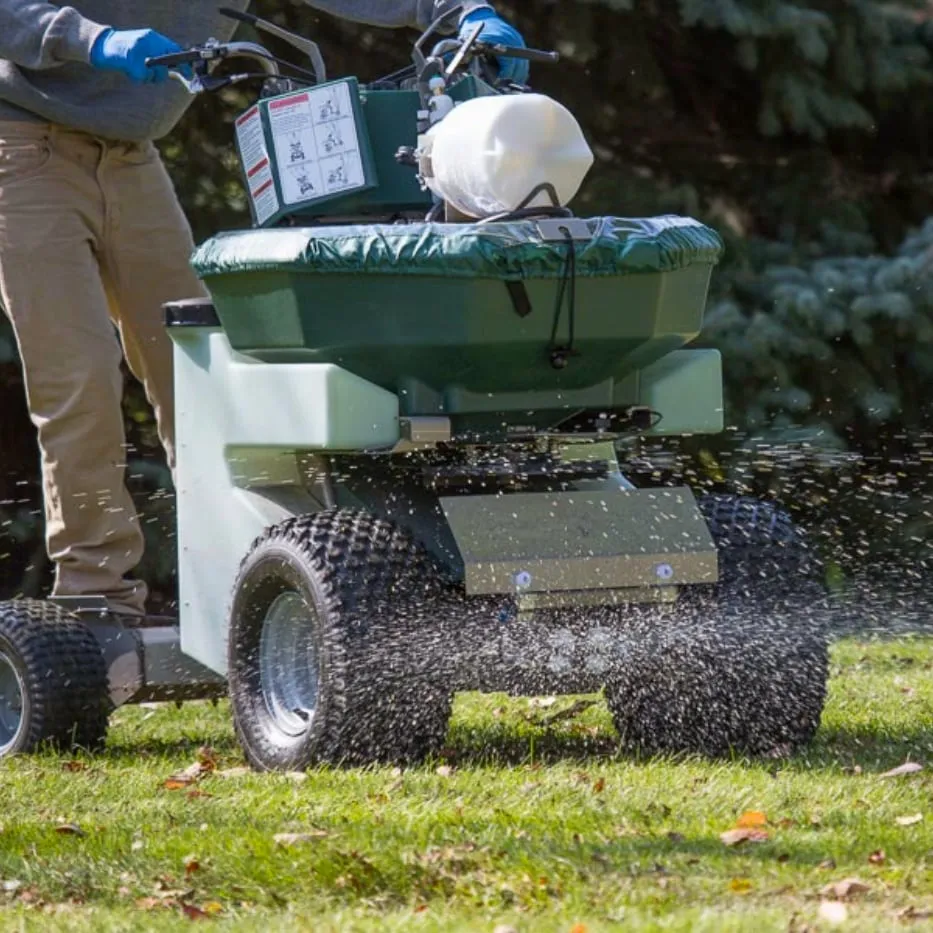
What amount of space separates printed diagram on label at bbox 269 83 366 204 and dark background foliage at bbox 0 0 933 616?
310 centimetres

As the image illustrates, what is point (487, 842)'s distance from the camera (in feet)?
10.4

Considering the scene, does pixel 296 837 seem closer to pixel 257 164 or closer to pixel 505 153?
pixel 505 153

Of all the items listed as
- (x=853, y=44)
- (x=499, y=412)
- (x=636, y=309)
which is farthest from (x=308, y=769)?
(x=853, y=44)

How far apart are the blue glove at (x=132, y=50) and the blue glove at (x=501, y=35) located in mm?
614

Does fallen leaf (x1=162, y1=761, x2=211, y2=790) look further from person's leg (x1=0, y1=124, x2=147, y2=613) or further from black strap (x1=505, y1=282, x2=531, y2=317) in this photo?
black strap (x1=505, y1=282, x2=531, y2=317)

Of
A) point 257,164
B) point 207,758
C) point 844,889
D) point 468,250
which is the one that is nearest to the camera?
point 844,889

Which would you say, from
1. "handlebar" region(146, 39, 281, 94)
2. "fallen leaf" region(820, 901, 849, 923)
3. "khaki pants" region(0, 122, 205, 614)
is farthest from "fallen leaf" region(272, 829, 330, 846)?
"handlebar" region(146, 39, 281, 94)

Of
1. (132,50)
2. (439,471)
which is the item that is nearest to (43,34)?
(132,50)

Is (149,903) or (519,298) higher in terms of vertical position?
(519,298)

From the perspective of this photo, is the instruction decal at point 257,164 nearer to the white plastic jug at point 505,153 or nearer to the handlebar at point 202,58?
the handlebar at point 202,58

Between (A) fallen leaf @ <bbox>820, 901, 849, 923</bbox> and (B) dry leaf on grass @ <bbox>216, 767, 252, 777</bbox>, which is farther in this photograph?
(B) dry leaf on grass @ <bbox>216, 767, 252, 777</bbox>

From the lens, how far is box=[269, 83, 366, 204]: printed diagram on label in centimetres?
410

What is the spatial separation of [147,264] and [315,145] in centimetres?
85

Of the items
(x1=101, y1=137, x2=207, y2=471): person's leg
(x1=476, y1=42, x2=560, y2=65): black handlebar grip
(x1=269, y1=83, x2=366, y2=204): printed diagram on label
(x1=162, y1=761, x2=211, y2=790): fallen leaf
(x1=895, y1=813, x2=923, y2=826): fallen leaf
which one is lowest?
(x1=162, y1=761, x2=211, y2=790): fallen leaf
